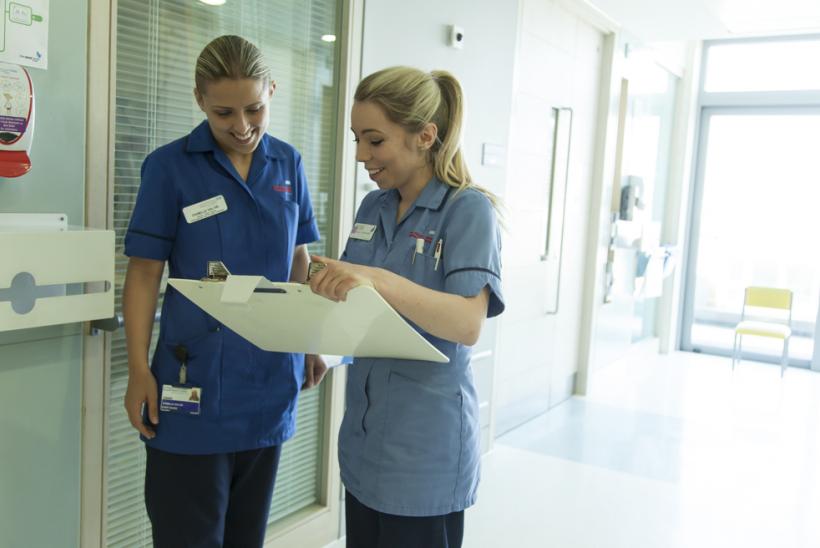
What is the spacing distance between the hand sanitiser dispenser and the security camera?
2.01m

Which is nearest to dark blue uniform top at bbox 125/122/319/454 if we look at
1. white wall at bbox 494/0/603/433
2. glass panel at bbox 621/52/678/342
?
white wall at bbox 494/0/603/433

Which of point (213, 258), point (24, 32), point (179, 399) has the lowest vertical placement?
point (179, 399)

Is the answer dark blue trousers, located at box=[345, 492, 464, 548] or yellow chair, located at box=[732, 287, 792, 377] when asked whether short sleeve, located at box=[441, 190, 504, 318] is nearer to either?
dark blue trousers, located at box=[345, 492, 464, 548]

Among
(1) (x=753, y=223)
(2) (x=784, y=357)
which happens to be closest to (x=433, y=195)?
(2) (x=784, y=357)

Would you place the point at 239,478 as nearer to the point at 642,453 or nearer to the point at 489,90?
the point at 489,90

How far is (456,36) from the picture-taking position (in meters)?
3.15

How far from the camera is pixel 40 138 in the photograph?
1.61m

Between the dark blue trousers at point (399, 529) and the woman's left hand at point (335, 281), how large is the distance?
536 mm

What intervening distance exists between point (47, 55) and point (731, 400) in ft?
17.1

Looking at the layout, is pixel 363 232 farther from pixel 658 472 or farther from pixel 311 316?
pixel 658 472

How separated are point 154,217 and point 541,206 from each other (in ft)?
10.9

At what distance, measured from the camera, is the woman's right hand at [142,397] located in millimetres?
1603

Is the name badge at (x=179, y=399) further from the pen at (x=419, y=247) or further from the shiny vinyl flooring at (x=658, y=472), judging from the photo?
the shiny vinyl flooring at (x=658, y=472)

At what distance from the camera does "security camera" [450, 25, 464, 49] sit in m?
3.13
